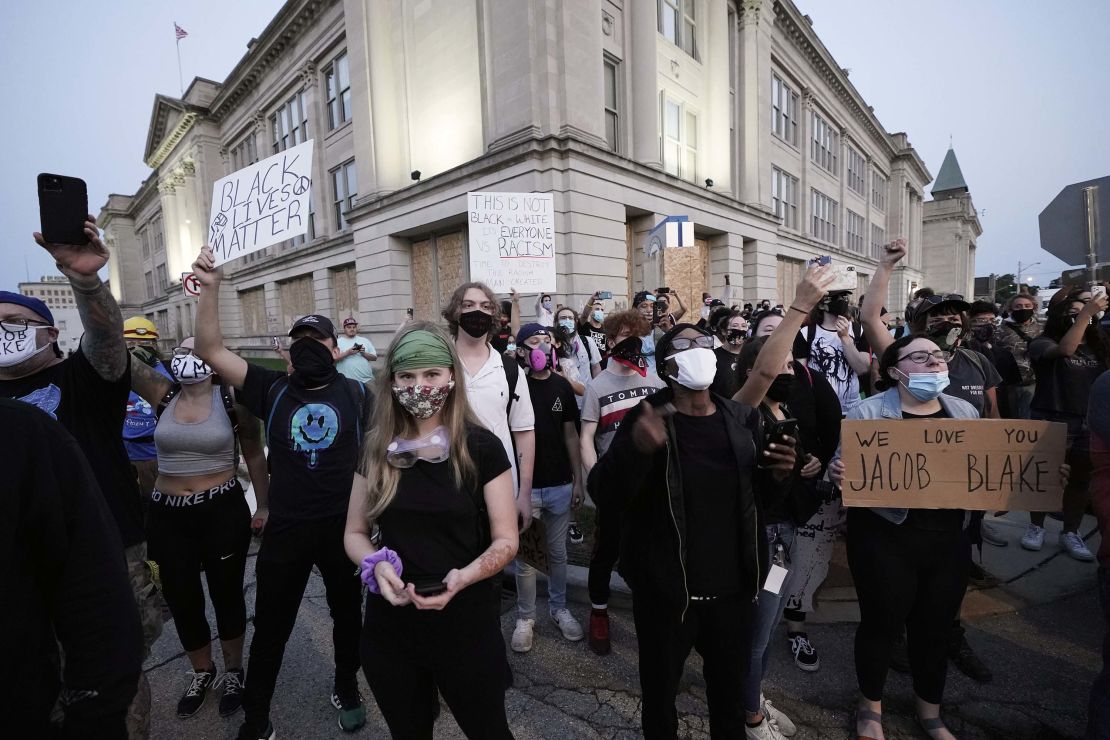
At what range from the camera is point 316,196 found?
2130 centimetres

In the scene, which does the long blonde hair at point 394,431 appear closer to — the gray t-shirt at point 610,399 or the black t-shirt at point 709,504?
the black t-shirt at point 709,504

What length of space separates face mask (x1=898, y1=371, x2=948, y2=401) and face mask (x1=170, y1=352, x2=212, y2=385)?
3.80 metres

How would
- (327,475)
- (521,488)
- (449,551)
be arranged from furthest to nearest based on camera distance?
1. (521,488)
2. (327,475)
3. (449,551)

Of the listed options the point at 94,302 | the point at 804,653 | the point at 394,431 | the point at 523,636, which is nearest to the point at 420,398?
the point at 394,431

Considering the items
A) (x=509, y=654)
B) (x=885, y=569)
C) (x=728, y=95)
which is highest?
(x=728, y=95)

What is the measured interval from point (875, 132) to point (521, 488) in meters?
42.8

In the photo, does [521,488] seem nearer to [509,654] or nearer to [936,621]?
[509,654]

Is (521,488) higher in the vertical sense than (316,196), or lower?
lower

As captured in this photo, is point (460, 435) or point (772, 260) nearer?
point (460, 435)

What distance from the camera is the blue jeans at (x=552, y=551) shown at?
3500mm

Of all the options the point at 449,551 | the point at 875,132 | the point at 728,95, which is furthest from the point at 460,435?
the point at 875,132

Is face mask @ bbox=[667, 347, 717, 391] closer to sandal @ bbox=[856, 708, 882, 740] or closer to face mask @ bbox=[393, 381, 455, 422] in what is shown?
face mask @ bbox=[393, 381, 455, 422]

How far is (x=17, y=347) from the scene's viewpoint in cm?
210

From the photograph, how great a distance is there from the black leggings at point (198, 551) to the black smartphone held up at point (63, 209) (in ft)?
5.22
